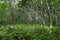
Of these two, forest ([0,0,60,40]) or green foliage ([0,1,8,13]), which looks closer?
forest ([0,0,60,40])

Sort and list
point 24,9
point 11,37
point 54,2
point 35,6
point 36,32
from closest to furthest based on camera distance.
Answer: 1. point 11,37
2. point 36,32
3. point 54,2
4. point 35,6
5. point 24,9

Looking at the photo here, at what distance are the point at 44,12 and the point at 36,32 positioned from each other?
7349 mm

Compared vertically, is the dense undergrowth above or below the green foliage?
Result: below

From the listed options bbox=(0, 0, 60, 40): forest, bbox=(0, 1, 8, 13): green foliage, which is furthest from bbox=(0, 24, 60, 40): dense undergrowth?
bbox=(0, 1, 8, 13): green foliage

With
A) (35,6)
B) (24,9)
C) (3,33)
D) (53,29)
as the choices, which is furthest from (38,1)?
(3,33)

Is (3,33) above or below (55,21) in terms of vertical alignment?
above

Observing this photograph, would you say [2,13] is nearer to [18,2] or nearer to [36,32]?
[18,2]

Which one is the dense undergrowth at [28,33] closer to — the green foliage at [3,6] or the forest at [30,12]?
the forest at [30,12]

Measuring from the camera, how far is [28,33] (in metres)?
6.04

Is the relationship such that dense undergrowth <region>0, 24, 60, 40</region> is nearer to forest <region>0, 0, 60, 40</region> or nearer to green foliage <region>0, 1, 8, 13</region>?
forest <region>0, 0, 60, 40</region>

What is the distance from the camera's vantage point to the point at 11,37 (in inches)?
233

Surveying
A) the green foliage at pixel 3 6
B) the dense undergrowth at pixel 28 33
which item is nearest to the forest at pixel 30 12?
the green foliage at pixel 3 6

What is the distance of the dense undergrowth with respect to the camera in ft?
19.6

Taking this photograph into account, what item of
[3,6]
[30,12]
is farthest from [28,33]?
[30,12]
